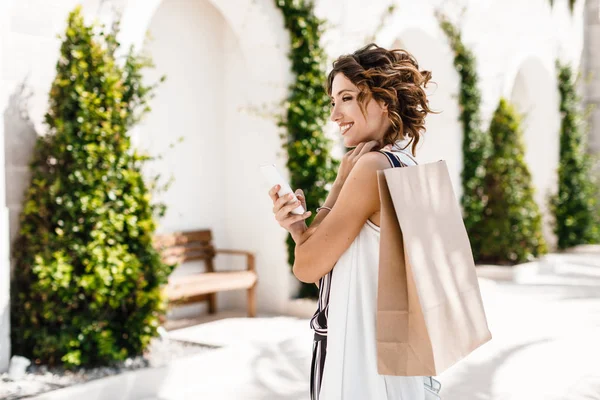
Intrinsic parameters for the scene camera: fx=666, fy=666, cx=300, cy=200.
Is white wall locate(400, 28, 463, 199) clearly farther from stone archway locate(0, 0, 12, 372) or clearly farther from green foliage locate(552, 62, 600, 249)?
stone archway locate(0, 0, 12, 372)

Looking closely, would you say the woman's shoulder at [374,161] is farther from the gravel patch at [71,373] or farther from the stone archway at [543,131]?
the stone archway at [543,131]

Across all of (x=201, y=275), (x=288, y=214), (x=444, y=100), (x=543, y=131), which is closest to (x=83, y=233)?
(x=201, y=275)

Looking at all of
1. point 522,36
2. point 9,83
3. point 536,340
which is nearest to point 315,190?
point 536,340

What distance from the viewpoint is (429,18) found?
28.2 ft

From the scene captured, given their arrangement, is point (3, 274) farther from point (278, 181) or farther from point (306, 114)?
point (306, 114)

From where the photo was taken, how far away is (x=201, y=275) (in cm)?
597

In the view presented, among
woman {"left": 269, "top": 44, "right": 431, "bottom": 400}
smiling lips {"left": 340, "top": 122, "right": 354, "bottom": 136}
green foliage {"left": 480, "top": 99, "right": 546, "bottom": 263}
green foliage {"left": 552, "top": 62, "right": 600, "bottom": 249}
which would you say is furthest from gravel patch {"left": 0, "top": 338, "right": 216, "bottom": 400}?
green foliage {"left": 552, "top": 62, "right": 600, "bottom": 249}

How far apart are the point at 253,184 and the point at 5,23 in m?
3.16

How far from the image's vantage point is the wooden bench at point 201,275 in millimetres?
Answer: 5579

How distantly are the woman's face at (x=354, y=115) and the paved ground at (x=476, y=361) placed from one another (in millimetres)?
2802

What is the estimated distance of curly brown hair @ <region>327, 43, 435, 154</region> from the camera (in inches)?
67.6

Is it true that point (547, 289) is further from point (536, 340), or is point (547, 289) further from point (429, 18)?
point (429, 18)

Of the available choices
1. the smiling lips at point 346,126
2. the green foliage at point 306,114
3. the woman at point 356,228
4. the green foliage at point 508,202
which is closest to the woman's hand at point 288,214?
the woman at point 356,228

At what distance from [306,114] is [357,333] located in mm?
4865
